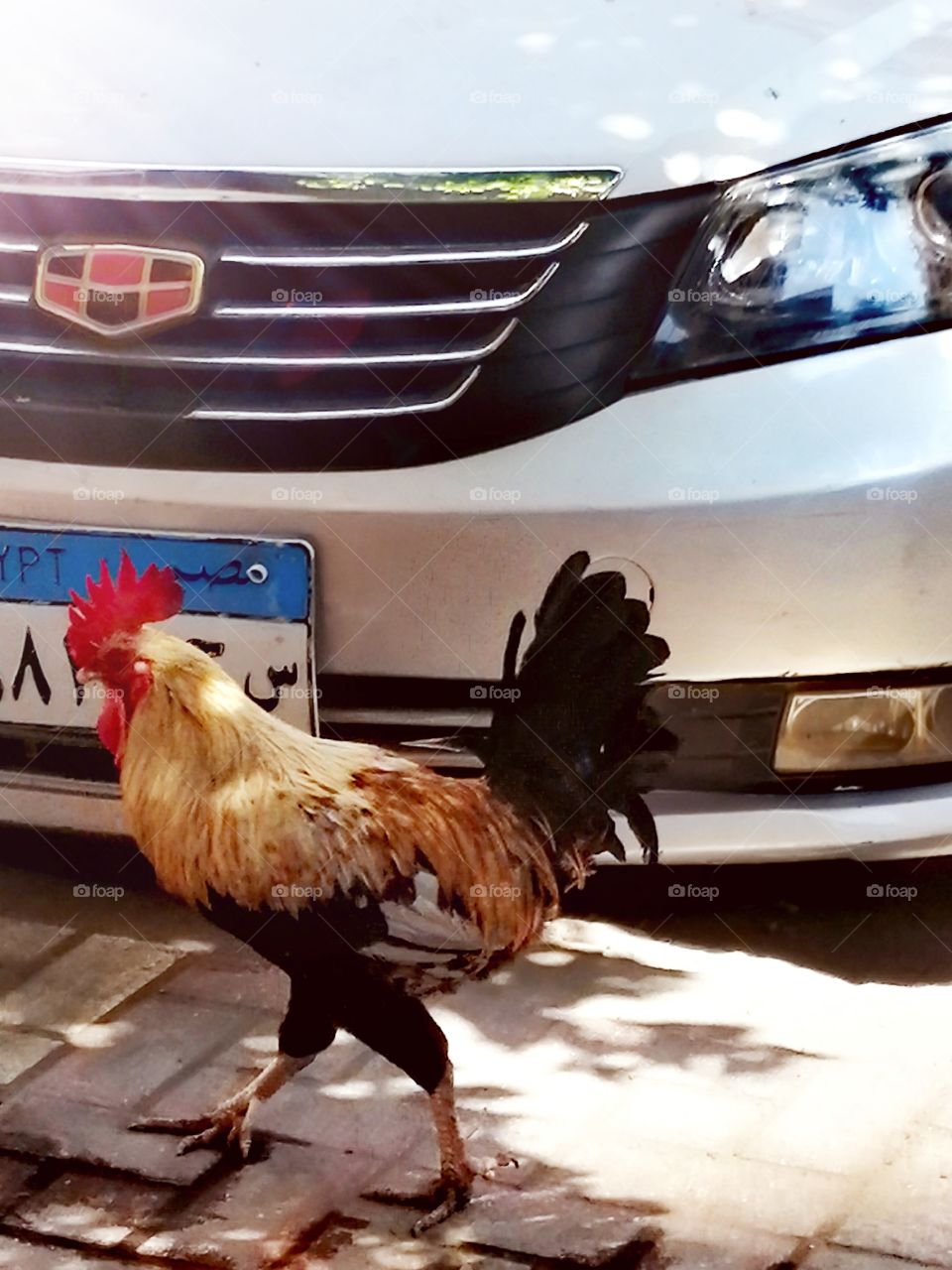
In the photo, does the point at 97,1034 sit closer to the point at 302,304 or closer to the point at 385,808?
the point at 385,808

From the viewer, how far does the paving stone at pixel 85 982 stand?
10.8ft

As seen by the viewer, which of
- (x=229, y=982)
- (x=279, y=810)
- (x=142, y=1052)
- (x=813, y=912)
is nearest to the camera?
(x=279, y=810)

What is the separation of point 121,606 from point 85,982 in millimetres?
951

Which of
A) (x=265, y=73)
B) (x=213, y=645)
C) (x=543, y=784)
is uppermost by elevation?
(x=265, y=73)

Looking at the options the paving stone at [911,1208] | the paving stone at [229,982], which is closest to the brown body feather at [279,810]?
the paving stone at [229,982]

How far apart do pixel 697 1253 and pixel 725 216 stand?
150cm

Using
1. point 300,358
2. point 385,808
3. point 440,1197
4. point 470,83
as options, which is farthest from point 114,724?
point 470,83

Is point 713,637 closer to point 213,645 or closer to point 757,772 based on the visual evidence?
point 757,772

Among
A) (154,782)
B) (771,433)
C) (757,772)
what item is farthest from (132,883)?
(771,433)

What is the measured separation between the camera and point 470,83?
277 cm

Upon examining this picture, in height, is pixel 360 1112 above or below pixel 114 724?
below

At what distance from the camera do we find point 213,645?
2.77 m

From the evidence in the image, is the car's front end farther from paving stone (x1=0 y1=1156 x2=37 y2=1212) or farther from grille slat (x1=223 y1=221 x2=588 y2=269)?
paving stone (x1=0 y1=1156 x2=37 y2=1212)

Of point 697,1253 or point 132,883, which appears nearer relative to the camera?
point 697,1253
